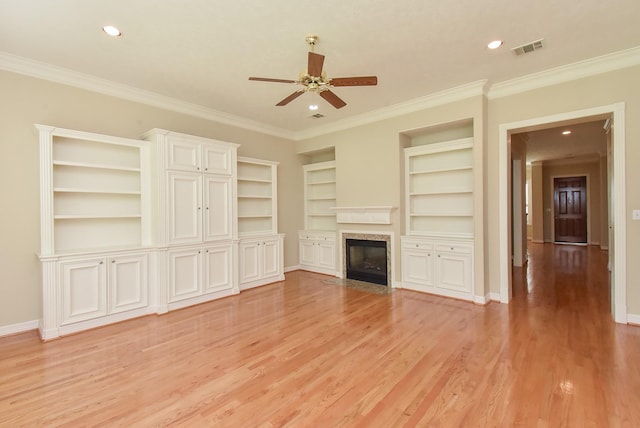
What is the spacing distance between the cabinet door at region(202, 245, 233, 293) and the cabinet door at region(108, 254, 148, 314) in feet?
2.61

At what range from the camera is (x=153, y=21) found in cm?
262

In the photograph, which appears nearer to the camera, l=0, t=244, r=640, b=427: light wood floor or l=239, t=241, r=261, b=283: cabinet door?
l=0, t=244, r=640, b=427: light wood floor

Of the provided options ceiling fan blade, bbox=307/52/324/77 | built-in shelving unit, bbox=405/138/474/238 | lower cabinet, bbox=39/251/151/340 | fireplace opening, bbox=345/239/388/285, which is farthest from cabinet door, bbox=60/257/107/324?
built-in shelving unit, bbox=405/138/474/238

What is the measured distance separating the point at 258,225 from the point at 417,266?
3008 mm

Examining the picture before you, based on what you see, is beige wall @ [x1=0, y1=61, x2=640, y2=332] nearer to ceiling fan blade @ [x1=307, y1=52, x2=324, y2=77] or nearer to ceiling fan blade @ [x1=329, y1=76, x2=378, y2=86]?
ceiling fan blade @ [x1=329, y1=76, x2=378, y2=86]

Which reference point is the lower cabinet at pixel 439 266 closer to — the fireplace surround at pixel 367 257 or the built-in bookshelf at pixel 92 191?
the fireplace surround at pixel 367 257

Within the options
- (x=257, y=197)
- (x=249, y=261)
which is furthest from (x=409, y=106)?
(x=249, y=261)

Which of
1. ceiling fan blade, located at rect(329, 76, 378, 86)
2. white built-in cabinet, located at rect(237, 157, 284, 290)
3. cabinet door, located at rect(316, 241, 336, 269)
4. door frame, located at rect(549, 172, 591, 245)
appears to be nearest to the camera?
ceiling fan blade, located at rect(329, 76, 378, 86)

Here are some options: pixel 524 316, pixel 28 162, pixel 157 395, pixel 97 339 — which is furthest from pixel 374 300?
pixel 28 162

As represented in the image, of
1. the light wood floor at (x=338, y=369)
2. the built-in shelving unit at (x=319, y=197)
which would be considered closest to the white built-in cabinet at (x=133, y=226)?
the light wood floor at (x=338, y=369)

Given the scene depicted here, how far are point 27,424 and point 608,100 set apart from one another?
5922 millimetres

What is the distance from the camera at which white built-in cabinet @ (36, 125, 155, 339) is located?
123 inches

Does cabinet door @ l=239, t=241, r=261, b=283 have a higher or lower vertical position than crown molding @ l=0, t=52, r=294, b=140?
lower

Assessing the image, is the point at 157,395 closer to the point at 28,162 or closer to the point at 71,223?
the point at 71,223
